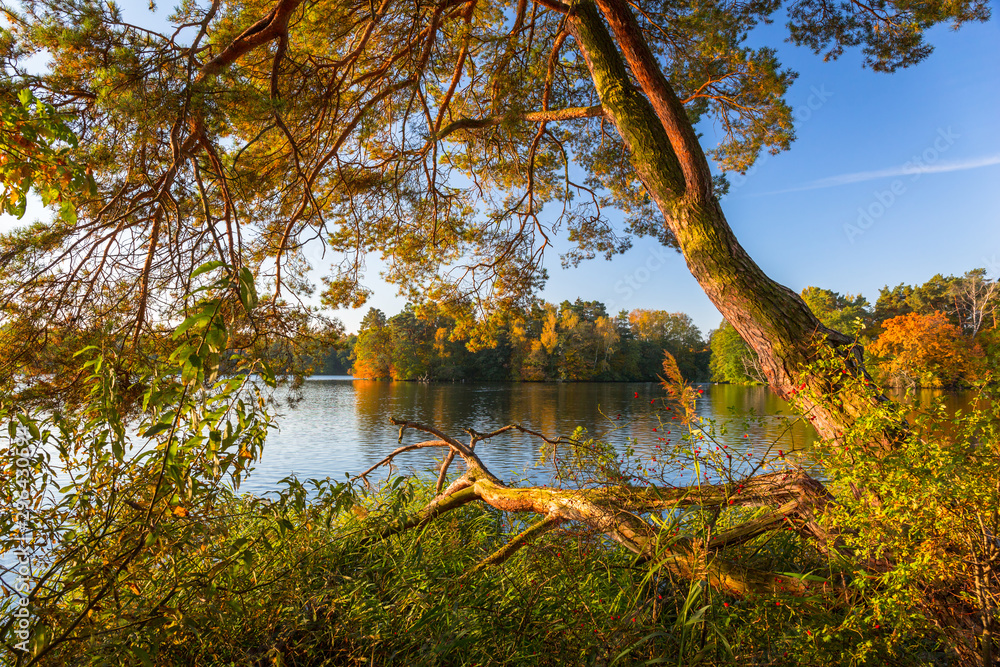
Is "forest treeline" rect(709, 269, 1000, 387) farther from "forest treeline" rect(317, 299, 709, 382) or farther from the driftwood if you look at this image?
"forest treeline" rect(317, 299, 709, 382)

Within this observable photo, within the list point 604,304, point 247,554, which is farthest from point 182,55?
point 604,304

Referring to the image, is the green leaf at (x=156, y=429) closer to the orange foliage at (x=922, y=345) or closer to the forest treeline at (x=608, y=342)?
the orange foliage at (x=922, y=345)

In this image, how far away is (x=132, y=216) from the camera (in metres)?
2.78

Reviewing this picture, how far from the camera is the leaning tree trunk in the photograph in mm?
2145

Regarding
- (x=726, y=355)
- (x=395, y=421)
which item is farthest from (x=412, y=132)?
(x=726, y=355)

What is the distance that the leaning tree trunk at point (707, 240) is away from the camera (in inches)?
84.5

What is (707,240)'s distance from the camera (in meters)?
2.84

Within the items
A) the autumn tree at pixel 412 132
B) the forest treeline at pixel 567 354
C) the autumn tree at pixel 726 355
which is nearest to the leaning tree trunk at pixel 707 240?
the autumn tree at pixel 412 132

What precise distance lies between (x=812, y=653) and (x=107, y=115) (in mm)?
3689

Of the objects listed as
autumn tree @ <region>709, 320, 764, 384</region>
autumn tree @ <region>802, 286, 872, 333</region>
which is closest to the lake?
autumn tree @ <region>709, 320, 764, 384</region>

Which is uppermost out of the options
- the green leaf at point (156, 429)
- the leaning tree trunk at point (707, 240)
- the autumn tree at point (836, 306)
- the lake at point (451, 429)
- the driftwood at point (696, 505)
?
the autumn tree at point (836, 306)

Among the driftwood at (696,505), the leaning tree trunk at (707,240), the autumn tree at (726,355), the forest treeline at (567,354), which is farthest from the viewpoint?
the forest treeline at (567,354)

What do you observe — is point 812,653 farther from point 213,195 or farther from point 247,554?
point 213,195

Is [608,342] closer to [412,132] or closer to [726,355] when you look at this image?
[726,355]
